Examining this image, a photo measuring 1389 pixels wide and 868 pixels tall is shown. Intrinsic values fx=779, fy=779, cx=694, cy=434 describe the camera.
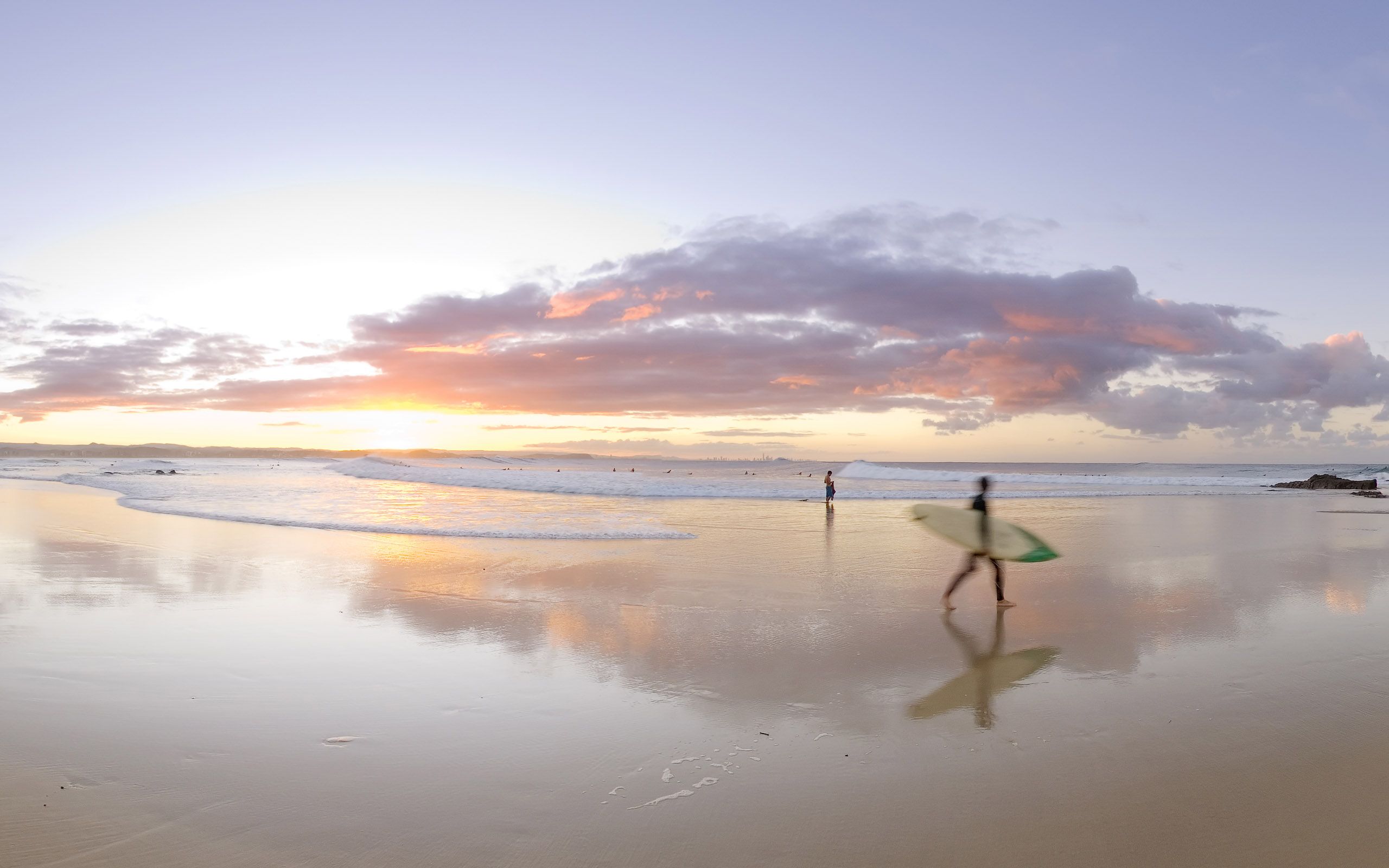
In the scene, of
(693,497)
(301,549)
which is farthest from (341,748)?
(693,497)

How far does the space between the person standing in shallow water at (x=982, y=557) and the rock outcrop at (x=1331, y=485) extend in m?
46.2

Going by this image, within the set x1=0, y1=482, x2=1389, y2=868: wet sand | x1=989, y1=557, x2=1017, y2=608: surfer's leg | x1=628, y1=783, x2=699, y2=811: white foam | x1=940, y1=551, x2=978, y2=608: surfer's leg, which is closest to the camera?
x1=0, y1=482, x2=1389, y2=868: wet sand

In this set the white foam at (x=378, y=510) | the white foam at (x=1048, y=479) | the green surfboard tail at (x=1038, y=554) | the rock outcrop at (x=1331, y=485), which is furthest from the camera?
the white foam at (x=1048, y=479)

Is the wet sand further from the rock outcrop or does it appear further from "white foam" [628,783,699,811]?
the rock outcrop

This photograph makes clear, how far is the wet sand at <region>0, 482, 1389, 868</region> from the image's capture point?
4324 mm

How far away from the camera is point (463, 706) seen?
21.1ft

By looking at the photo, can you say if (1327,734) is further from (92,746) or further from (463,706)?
(92,746)

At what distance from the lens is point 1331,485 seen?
47.0 metres

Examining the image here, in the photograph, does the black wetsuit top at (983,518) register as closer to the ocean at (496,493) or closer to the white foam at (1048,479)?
the ocean at (496,493)

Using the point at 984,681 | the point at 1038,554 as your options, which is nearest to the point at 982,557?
the point at 1038,554

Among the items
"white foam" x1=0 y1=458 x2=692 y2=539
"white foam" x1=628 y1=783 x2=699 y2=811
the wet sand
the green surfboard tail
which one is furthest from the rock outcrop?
"white foam" x1=628 y1=783 x2=699 y2=811

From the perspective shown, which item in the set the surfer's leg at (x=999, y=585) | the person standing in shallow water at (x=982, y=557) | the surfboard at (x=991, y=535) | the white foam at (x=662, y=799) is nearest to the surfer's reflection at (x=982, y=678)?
the person standing in shallow water at (x=982, y=557)

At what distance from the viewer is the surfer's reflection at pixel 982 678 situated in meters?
6.44

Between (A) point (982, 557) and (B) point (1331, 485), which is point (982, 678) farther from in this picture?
(B) point (1331, 485)
